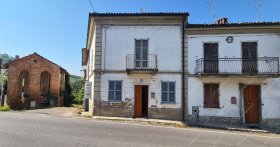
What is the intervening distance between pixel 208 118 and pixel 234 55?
4.41 metres

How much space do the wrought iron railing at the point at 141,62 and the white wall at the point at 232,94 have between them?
2.65 meters

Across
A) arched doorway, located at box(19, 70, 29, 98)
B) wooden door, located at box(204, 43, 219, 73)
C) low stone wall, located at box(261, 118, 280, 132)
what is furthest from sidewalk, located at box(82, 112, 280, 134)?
arched doorway, located at box(19, 70, 29, 98)

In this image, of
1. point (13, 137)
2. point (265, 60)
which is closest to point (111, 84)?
point (13, 137)

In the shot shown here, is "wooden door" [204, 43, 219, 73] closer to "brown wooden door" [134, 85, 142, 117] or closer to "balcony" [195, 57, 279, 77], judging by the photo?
"balcony" [195, 57, 279, 77]

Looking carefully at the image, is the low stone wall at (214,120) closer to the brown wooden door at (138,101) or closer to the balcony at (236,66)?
the balcony at (236,66)

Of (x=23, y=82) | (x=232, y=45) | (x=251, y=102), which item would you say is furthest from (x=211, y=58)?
(x=23, y=82)

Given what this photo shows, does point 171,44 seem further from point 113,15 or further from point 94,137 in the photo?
point 94,137

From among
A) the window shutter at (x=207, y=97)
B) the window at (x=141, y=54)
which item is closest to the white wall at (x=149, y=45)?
the window at (x=141, y=54)

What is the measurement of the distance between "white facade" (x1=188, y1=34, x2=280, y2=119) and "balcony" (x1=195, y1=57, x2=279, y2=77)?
0.26 metres

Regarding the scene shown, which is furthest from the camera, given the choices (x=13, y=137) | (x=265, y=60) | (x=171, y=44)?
(x=171, y=44)

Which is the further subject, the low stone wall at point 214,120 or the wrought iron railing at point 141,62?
the wrought iron railing at point 141,62

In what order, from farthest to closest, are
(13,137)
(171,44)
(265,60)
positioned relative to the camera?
1. (171,44)
2. (265,60)
3. (13,137)

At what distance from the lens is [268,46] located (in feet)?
52.7

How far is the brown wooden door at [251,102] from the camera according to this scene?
52.8 feet
